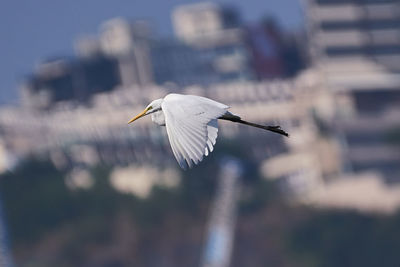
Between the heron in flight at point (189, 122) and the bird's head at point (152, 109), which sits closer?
the heron in flight at point (189, 122)

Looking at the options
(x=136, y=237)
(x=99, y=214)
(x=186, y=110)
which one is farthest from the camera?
(x=99, y=214)

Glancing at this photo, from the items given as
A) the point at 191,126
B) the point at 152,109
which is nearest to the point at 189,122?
the point at 191,126

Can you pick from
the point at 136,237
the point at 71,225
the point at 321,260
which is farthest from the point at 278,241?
the point at 71,225

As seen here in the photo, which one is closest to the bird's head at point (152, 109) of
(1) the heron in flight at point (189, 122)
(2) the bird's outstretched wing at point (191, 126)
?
(1) the heron in flight at point (189, 122)

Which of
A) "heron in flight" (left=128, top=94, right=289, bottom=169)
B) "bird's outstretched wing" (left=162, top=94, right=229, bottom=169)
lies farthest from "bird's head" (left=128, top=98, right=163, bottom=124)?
"bird's outstretched wing" (left=162, top=94, right=229, bottom=169)

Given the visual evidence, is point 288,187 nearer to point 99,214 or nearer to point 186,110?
point 99,214

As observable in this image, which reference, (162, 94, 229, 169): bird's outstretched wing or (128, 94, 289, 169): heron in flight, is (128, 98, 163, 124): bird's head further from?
(162, 94, 229, 169): bird's outstretched wing

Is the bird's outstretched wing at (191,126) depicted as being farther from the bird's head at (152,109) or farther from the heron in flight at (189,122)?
the bird's head at (152,109)

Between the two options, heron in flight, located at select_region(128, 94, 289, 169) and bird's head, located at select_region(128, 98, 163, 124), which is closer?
heron in flight, located at select_region(128, 94, 289, 169)
